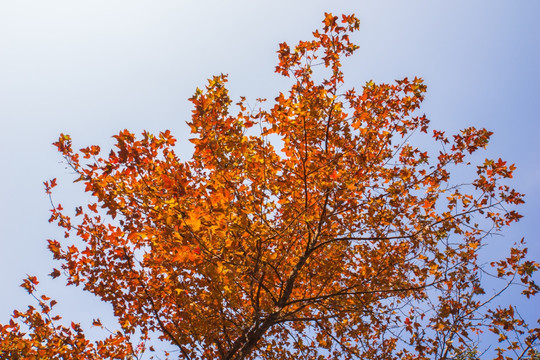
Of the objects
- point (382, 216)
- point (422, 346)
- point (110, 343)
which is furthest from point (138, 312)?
point (422, 346)

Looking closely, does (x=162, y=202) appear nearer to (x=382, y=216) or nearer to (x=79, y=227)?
(x=79, y=227)

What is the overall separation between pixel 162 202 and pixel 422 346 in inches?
217

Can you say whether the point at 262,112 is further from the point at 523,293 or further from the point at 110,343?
the point at 523,293

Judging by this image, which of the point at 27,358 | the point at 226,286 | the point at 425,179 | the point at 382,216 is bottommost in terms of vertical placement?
the point at 27,358

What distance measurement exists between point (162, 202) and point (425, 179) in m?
4.59

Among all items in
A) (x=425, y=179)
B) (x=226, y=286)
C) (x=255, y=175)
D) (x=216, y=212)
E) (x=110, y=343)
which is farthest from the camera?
(x=425, y=179)

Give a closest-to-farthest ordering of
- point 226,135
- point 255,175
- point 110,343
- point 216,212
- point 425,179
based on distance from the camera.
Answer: point 216,212, point 226,135, point 255,175, point 110,343, point 425,179

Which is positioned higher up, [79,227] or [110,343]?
[79,227]

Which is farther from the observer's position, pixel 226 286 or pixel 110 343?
pixel 110 343

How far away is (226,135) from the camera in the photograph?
388 centimetres

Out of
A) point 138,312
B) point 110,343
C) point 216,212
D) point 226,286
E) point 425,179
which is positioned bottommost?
point 110,343

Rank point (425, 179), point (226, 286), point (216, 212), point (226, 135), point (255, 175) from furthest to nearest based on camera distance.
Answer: point (425, 179), point (255, 175), point (226, 135), point (226, 286), point (216, 212)

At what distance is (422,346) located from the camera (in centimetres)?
550

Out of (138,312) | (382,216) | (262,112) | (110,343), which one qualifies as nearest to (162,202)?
(262,112)
